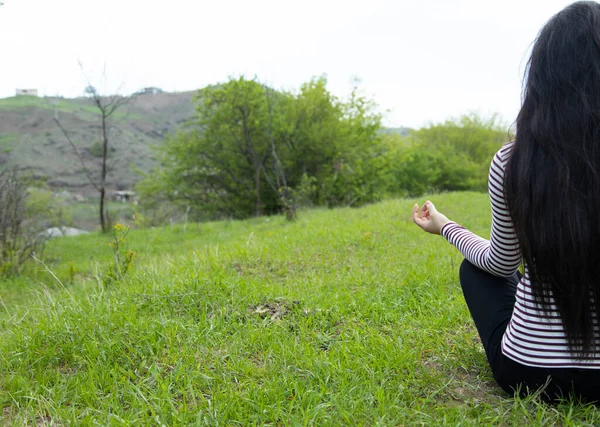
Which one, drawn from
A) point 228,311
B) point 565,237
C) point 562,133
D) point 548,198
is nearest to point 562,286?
point 565,237

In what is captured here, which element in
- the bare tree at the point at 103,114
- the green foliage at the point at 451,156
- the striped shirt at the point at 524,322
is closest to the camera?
the striped shirt at the point at 524,322

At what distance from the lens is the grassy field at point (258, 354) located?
79.6 inches

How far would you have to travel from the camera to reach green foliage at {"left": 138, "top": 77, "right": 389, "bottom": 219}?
18.5m

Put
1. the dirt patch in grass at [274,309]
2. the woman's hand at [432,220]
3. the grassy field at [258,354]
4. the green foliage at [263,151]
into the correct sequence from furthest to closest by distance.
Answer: the green foliage at [263,151]
the dirt patch in grass at [274,309]
the woman's hand at [432,220]
the grassy field at [258,354]

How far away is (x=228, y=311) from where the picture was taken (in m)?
3.21

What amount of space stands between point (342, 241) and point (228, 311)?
2.87 meters

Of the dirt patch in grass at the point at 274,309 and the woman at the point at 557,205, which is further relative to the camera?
the dirt patch in grass at the point at 274,309

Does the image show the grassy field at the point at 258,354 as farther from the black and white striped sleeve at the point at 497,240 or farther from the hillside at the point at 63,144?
the hillside at the point at 63,144

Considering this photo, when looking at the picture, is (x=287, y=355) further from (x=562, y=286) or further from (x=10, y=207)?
(x=10, y=207)

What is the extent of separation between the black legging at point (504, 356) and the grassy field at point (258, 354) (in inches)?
2.8

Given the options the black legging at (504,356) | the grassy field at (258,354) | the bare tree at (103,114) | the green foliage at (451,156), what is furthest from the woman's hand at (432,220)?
the green foliage at (451,156)

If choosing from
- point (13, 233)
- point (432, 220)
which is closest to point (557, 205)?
point (432, 220)

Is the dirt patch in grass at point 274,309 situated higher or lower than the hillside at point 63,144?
lower

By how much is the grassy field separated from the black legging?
71mm
